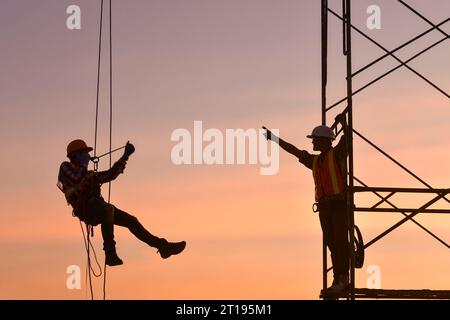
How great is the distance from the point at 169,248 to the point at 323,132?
10.6 ft

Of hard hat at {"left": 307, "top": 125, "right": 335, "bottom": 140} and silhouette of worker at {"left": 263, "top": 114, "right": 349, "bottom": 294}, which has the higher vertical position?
hard hat at {"left": 307, "top": 125, "right": 335, "bottom": 140}

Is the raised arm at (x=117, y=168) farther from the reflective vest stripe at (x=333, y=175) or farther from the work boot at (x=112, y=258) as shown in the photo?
the reflective vest stripe at (x=333, y=175)

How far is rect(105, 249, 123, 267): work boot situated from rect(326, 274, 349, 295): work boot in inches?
142

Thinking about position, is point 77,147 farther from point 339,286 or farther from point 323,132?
point 339,286

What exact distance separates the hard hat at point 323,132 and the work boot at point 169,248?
2.89m

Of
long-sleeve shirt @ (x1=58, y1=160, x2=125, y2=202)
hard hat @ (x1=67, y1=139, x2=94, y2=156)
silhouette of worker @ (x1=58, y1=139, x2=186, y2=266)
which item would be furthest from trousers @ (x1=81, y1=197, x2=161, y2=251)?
hard hat @ (x1=67, y1=139, x2=94, y2=156)

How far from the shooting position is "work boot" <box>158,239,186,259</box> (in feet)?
61.5

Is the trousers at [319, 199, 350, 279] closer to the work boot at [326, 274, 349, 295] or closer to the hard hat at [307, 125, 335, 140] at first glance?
the work boot at [326, 274, 349, 295]

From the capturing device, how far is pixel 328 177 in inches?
677

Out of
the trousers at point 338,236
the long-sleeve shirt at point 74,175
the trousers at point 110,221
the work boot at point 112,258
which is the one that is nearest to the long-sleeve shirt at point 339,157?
the trousers at point 338,236

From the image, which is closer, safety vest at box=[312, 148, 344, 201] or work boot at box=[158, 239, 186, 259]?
safety vest at box=[312, 148, 344, 201]

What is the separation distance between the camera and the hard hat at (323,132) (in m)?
17.5
